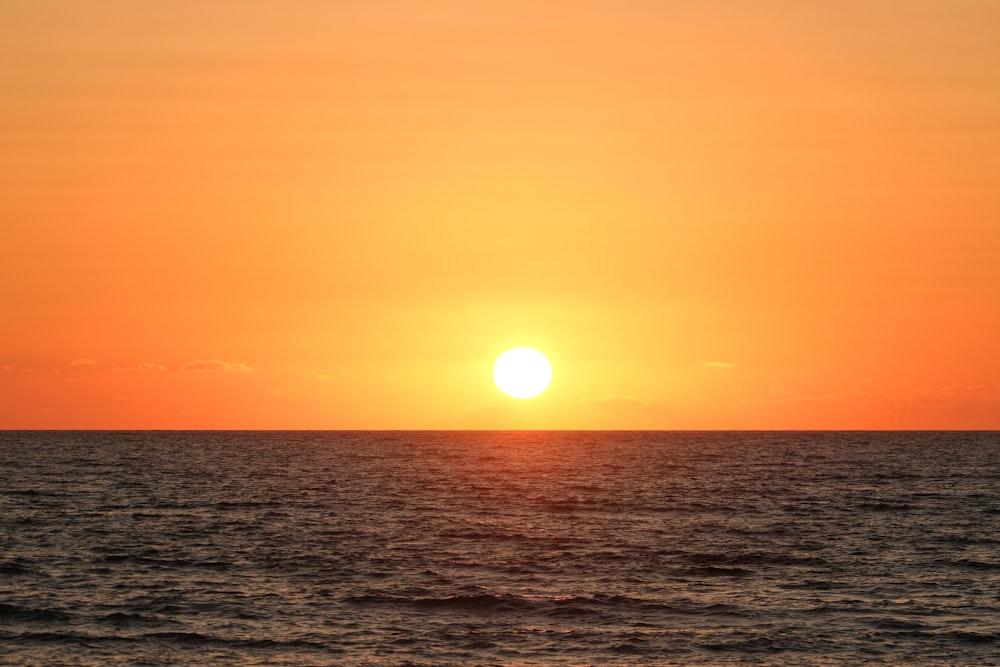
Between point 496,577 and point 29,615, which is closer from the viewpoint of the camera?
point 29,615

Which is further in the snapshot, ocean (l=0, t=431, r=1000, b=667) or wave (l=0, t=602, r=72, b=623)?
wave (l=0, t=602, r=72, b=623)

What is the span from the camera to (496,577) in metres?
48.9

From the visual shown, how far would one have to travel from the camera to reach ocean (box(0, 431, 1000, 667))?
36688 millimetres

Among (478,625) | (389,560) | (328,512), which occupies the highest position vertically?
(328,512)

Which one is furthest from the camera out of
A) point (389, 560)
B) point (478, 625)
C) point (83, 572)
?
point (389, 560)

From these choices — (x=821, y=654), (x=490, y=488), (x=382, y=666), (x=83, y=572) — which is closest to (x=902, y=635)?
(x=821, y=654)

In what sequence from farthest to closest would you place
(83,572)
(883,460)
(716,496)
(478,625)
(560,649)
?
(883,460), (716,496), (83,572), (478,625), (560,649)

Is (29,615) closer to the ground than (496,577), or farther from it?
farther from it

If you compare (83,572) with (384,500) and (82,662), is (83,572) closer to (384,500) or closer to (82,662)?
(82,662)

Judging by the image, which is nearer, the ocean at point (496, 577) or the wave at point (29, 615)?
the ocean at point (496, 577)

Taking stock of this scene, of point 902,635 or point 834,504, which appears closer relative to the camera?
point 902,635

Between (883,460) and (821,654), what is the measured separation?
450ft

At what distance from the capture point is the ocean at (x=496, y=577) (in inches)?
1444

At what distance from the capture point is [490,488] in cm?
10462
